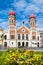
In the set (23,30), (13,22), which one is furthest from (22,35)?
(13,22)

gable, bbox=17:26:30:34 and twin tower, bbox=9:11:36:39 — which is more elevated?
twin tower, bbox=9:11:36:39

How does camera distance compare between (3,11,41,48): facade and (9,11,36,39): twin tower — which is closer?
(9,11,36,39): twin tower

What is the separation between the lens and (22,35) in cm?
3594

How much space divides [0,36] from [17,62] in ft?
107

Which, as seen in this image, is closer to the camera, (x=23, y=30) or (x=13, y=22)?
(x=13, y=22)

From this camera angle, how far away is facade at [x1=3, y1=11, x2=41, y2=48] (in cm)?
3503

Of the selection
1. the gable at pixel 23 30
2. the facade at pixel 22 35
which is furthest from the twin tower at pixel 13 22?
the gable at pixel 23 30

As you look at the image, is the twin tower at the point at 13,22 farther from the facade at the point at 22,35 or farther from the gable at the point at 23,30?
the gable at the point at 23,30

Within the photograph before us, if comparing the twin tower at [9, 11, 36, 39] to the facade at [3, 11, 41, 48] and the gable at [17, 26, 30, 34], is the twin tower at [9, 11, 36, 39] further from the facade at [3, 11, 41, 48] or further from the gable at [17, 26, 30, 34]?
the gable at [17, 26, 30, 34]

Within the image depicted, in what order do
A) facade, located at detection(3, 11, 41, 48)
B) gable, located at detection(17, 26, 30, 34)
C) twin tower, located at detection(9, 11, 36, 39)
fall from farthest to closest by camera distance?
1. gable, located at detection(17, 26, 30, 34)
2. facade, located at detection(3, 11, 41, 48)
3. twin tower, located at detection(9, 11, 36, 39)

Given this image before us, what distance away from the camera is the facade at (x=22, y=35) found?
35.0 m

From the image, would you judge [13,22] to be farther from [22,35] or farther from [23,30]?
[22,35]

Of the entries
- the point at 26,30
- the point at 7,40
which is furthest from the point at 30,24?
the point at 7,40

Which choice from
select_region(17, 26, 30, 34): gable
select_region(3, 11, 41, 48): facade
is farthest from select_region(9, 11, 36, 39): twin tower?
select_region(17, 26, 30, 34): gable
